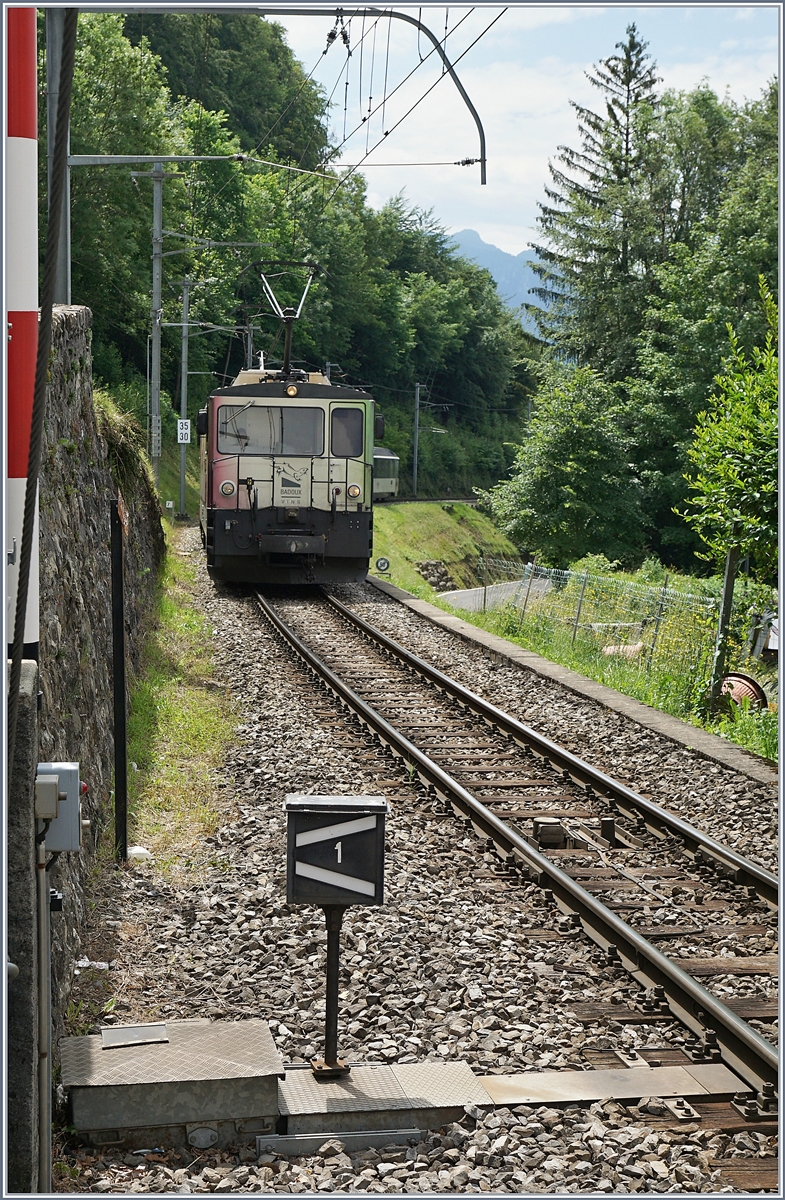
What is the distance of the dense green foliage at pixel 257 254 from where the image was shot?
130 feet

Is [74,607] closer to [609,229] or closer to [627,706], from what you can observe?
[627,706]

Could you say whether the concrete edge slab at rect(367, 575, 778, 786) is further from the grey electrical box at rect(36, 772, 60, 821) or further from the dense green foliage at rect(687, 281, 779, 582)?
the grey electrical box at rect(36, 772, 60, 821)

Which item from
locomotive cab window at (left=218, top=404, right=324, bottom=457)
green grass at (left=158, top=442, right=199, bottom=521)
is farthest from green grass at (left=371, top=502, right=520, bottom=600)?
locomotive cab window at (left=218, top=404, right=324, bottom=457)

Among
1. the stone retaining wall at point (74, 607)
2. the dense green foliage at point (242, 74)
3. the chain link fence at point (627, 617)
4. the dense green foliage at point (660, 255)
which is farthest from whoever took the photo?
the dense green foliage at point (242, 74)

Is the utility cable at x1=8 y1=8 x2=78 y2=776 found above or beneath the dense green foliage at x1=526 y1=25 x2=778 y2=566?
beneath

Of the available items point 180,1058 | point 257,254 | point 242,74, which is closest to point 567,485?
point 180,1058

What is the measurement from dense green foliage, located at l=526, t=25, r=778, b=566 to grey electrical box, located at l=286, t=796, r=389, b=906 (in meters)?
28.5

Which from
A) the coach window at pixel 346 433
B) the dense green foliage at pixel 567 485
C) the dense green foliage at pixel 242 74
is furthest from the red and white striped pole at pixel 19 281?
the dense green foliage at pixel 242 74

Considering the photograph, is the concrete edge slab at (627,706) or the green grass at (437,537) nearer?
the concrete edge slab at (627,706)

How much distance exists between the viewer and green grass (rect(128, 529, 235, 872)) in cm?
780

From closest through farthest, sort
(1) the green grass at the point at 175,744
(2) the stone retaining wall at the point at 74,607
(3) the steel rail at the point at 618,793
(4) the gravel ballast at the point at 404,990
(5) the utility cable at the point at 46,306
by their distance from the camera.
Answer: (5) the utility cable at the point at 46,306, (4) the gravel ballast at the point at 404,990, (2) the stone retaining wall at the point at 74,607, (3) the steel rail at the point at 618,793, (1) the green grass at the point at 175,744

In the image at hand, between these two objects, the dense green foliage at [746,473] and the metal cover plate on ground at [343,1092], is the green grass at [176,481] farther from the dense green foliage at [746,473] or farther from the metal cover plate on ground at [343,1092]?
the metal cover plate on ground at [343,1092]

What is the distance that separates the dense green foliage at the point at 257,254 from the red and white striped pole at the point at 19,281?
79.3 feet

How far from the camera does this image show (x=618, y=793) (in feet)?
28.7
